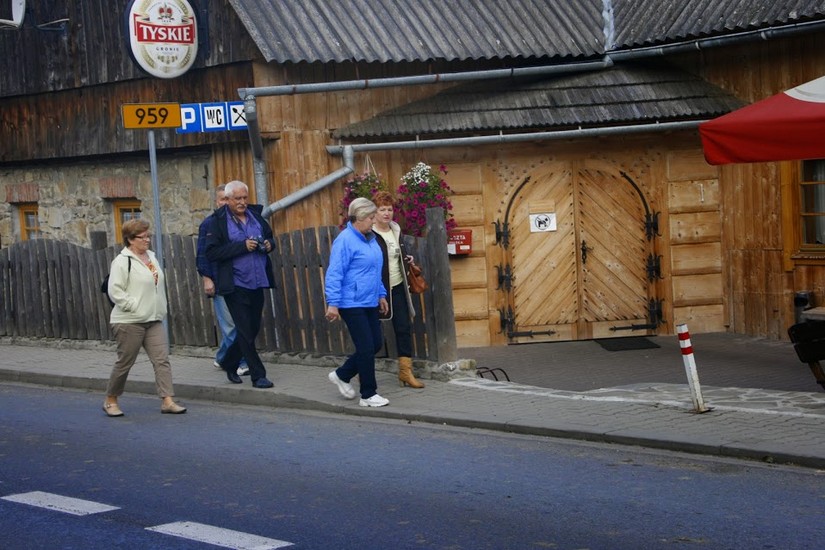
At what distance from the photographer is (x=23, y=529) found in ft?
22.7

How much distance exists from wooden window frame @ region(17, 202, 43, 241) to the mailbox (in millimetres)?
7364

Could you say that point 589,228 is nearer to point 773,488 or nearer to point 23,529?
point 773,488

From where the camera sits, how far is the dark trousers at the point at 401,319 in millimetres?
11492

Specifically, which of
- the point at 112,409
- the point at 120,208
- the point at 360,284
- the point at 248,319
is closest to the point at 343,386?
the point at 360,284

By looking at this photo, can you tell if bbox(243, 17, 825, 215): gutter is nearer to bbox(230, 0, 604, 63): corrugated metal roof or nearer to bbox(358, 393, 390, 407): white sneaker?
bbox(230, 0, 604, 63): corrugated metal roof

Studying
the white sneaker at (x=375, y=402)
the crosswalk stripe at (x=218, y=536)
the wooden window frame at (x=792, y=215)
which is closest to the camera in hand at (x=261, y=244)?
the white sneaker at (x=375, y=402)

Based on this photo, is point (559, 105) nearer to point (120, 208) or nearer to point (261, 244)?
point (261, 244)

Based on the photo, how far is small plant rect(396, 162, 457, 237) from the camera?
1505 centimetres

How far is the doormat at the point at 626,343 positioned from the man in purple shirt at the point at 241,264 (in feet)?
16.9

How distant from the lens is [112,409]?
11047 mm

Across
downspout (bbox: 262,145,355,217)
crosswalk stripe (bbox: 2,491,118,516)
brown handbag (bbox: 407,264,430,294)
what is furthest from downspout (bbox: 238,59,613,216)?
crosswalk stripe (bbox: 2,491,118,516)

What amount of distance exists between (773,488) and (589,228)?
8.65 metres

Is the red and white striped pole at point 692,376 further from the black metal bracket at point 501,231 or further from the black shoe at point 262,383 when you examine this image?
the black metal bracket at point 501,231

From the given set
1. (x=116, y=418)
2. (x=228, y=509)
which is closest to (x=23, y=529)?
(x=228, y=509)
